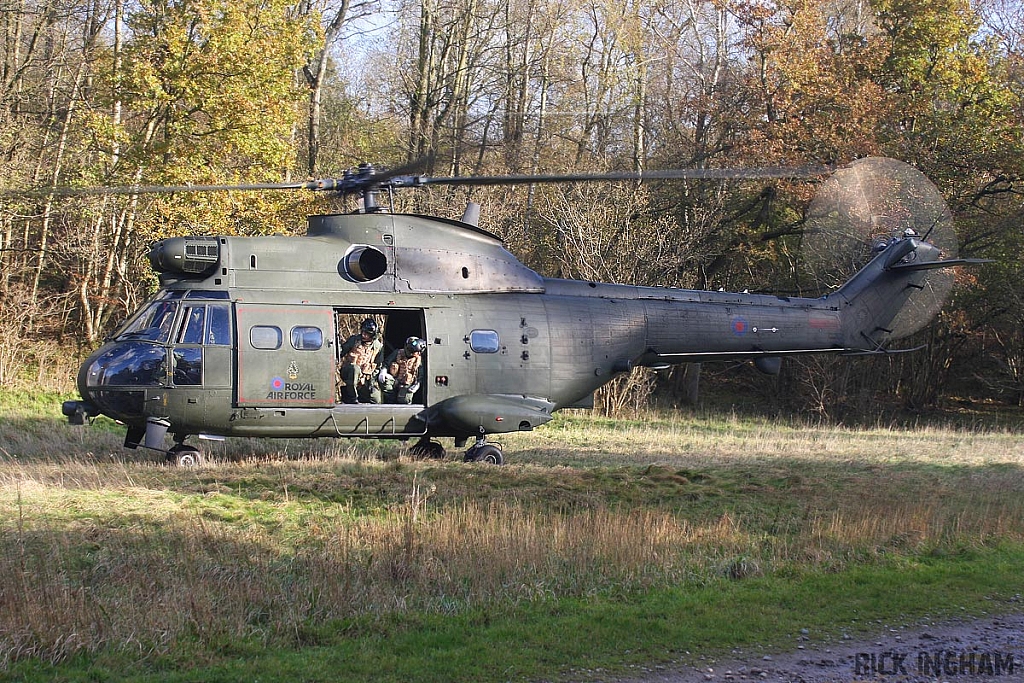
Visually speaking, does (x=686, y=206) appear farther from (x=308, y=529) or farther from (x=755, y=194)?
(x=308, y=529)

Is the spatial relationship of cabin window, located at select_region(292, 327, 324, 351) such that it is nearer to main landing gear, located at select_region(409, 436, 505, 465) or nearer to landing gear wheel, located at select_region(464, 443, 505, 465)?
main landing gear, located at select_region(409, 436, 505, 465)

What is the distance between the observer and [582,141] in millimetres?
36719

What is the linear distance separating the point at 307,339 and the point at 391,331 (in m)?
2.35

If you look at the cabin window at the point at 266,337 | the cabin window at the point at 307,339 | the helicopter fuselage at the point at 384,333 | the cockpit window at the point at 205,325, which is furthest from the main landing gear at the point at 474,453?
the cockpit window at the point at 205,325

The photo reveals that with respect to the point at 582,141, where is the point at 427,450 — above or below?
below

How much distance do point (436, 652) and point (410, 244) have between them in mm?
8234

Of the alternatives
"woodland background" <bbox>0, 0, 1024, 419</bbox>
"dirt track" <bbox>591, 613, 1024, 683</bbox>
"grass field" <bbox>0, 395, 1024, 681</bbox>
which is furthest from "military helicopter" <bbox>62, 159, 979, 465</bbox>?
"woodland background" <bbox>0, 0, 1024, 419</bbox>

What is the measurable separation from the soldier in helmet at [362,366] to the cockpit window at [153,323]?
2.50 m

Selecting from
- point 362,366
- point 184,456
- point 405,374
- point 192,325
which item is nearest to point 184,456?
point 184,456

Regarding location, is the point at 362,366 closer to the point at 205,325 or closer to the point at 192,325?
the point at 205,325

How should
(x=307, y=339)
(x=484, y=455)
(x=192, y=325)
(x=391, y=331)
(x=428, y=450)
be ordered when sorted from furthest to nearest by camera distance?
(x=391, y=331)
(x=428, y=450)
(x=484, y=455)
(x=307, y=339)
(x=192, y=325)

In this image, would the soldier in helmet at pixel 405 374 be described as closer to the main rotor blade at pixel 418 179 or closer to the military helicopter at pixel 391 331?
the military helicopter at pixel 391 331

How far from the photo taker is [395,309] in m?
13.8

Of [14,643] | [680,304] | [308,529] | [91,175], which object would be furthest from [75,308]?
[14,643]
